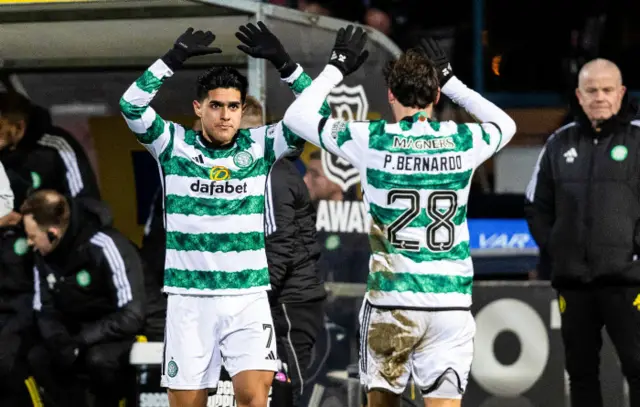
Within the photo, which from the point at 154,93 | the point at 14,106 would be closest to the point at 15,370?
the point at 14,106

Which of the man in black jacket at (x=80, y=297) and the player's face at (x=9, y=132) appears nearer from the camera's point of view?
the man in black jacket at (x=80, y=297)

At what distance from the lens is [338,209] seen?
834 centimetres

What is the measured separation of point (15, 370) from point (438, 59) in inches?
143

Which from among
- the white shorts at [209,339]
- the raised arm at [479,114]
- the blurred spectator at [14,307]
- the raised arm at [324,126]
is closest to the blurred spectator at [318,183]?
the blurred spectator at [14,307]

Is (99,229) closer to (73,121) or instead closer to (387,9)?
(73,121)

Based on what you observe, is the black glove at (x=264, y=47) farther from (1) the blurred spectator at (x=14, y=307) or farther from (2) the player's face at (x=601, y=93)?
(1) the blurred spectator at (x=14, y=307)

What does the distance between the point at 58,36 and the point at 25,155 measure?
34.8 inches

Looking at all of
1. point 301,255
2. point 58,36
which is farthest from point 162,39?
point 301,255

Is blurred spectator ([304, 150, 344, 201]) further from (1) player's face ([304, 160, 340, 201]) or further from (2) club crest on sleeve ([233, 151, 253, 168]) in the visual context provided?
(2) club crest on sleeve ([233, 151, 253, 168])

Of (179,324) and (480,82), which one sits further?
(480,82)

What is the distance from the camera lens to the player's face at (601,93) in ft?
23.8

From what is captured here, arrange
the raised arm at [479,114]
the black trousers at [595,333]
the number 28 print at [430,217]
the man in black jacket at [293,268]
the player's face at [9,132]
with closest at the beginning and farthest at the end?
the number 28 print at [430,217]
the raised arm at [479,114]
the black trousers at [595,333]
the man in black jacket at [293,268]
the player's face at [9,132]

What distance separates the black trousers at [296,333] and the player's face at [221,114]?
4.47 ft

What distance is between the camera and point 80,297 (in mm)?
8289
